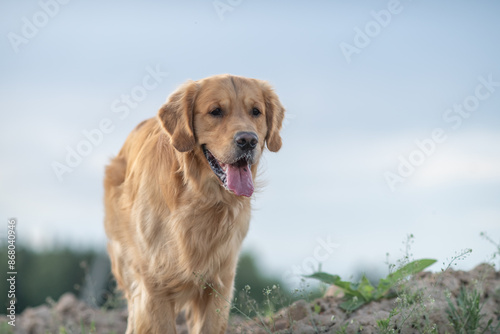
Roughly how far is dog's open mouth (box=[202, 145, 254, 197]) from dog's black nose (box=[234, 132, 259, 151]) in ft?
0.29

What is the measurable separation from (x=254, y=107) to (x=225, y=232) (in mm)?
1012

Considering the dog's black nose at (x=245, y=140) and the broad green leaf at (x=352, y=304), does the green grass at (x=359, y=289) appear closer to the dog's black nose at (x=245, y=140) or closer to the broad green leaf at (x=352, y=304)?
the broad green leaf at (x=352, y=304)

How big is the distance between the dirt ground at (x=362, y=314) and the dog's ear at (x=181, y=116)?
55.0 inches

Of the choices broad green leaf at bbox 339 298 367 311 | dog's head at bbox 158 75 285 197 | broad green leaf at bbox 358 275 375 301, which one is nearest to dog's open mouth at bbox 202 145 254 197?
dog's head at bbox 158 75 285 197

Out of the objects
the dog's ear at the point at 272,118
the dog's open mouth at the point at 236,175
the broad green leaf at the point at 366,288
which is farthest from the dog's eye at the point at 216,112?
the broad green leaf at the point at 366,288

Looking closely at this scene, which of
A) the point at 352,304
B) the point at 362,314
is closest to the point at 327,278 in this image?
the point at 352,304

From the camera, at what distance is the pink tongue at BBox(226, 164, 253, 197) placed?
4.07m

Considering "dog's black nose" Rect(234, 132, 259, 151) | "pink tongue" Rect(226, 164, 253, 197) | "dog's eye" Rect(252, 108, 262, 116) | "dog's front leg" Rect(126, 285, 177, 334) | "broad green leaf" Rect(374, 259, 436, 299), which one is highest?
"dog's eye" Rect(252, 108, 262, 116)

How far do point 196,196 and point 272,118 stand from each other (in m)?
0.92

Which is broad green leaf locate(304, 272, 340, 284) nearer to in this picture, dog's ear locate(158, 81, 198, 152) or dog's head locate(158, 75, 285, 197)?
dog's head locate(158, 75, 285, 197)

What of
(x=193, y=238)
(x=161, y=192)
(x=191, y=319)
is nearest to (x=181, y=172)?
(x=161, y=192)

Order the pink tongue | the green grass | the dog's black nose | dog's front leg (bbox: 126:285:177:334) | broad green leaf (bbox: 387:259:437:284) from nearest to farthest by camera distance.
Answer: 1. the dog's black nose
2. the pink tongue
3. dog's front leg (bbox: 126:285:177:334)
4. broad green leaf (bbox: 387:259:437:284)
5. the green grass

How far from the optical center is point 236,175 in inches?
161

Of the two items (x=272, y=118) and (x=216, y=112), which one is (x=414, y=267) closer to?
(x=272, y=118)
